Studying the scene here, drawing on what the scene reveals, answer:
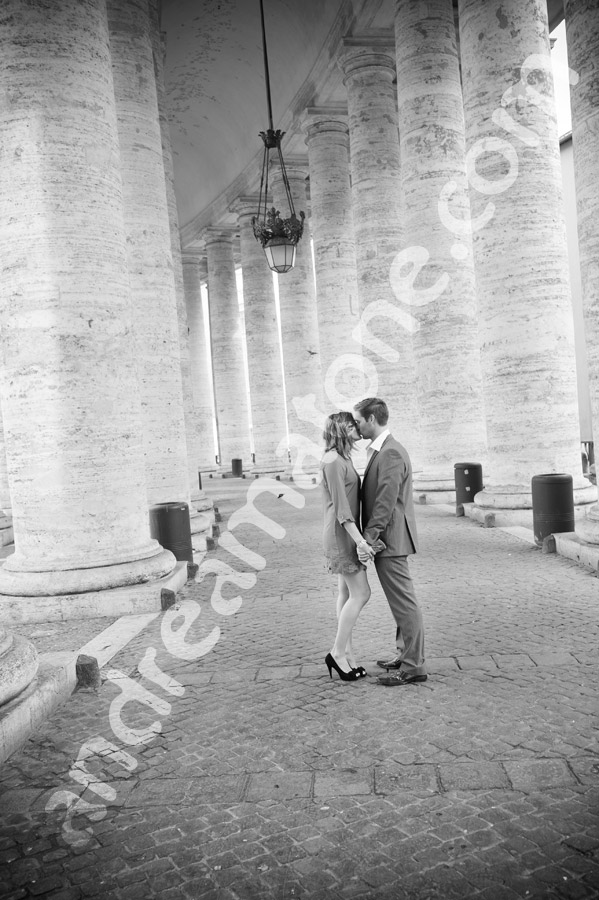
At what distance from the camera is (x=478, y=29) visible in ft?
41.2

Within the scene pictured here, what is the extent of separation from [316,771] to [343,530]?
185cm

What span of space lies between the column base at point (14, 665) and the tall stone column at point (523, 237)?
929 centimetres

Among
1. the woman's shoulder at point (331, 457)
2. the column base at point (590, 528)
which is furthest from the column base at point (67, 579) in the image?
the column base at point (590, 528)

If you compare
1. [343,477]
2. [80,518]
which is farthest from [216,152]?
[343,477]

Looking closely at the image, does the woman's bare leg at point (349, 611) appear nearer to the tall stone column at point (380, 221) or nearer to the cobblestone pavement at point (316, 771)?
the cobblestone pavement at point (316, 771)

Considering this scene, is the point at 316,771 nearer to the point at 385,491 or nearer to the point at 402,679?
the point at 402,679

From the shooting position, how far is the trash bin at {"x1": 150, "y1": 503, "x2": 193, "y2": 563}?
10.3m

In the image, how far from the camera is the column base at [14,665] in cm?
489

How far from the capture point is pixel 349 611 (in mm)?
5617

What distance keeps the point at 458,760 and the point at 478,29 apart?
12222 millimetres

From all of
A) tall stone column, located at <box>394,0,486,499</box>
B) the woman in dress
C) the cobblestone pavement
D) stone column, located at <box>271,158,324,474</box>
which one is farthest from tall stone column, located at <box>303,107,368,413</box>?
the woman in dress

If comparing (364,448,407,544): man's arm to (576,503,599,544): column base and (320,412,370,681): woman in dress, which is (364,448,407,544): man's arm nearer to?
(320,412,370,681): woman in dress

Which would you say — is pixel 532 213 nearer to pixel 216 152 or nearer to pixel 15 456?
pixel 15 456

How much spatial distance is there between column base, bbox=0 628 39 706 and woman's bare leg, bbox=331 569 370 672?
2173 millimetres
